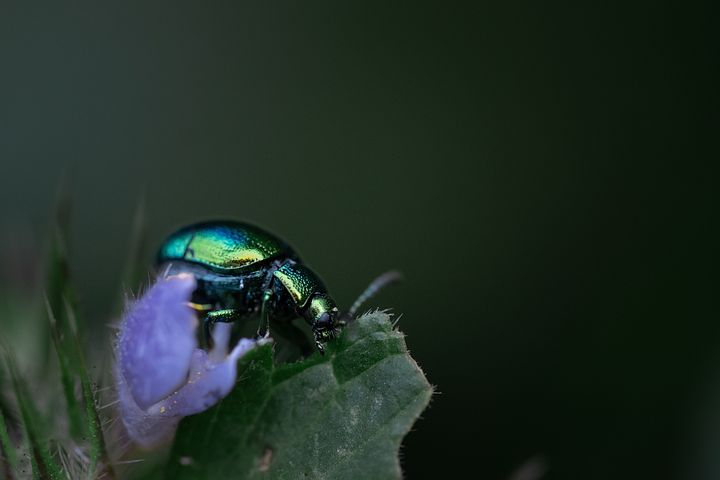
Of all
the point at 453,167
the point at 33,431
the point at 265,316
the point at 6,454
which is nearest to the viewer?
the point at 33,431

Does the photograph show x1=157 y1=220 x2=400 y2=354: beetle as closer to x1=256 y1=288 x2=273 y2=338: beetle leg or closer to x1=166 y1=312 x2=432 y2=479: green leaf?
x1=256 y1=288 x2=273 y2=338: beetle leg

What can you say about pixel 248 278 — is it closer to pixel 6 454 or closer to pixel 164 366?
pixel 164 366

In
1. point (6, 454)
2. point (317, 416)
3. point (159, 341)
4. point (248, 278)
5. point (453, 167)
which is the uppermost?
point (159, 341)

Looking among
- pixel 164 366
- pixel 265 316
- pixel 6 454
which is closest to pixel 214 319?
pixel 265 316

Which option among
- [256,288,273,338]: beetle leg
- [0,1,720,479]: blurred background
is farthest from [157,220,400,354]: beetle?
[0,1,720,479]: blurred background

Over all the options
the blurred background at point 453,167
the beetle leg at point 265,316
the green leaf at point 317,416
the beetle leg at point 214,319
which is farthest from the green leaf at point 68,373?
the blurred background at point 453,167

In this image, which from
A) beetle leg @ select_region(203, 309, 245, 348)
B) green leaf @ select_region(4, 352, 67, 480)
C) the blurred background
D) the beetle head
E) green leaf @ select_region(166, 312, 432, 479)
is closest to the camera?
green leaf @ select_region(4, 352, 67, 480)

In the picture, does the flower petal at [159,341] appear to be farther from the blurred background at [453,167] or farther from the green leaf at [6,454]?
the blurred background at [453,167]
